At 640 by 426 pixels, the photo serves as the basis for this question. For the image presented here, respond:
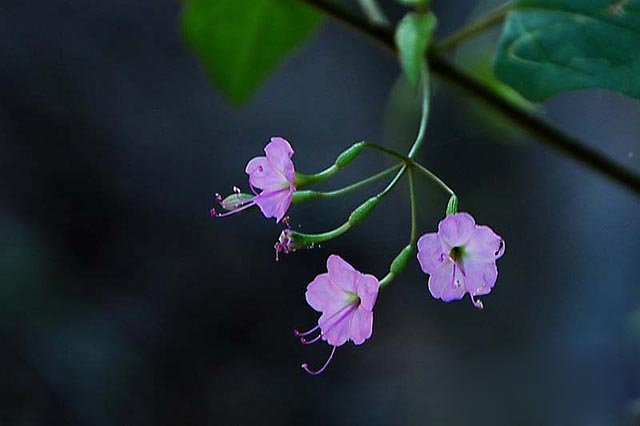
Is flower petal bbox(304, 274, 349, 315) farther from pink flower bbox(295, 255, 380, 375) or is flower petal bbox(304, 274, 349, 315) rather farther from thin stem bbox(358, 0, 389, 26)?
thin stem bbox(358, 0, 389, 26)

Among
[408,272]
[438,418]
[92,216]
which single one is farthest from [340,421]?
[92,216]

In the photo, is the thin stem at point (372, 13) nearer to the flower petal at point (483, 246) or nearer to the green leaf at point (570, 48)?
the green leaf at point (570, 48)

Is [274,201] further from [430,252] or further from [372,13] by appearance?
[372,13]

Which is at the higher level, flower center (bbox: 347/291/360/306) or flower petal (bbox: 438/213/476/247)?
flower petal (bbox: 438/213/476/247)

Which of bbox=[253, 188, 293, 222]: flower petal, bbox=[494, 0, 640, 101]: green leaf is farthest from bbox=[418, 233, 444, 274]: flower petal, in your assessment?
bbox=[494, 0, 640, 101]: green leaf

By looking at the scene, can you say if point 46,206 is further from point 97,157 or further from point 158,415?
point 158,415
